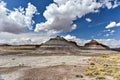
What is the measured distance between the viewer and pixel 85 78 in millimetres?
26359

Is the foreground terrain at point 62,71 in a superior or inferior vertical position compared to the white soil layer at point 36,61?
inferior

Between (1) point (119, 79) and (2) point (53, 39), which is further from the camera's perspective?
(2) point (53, 39)

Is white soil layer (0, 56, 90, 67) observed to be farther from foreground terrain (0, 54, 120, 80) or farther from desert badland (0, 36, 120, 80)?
foreground terrain (0, 54, 120, 80)

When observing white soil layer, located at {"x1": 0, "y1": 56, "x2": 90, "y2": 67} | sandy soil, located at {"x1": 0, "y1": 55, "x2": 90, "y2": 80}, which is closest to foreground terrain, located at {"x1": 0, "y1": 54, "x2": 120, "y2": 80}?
sandy soil, located at {"x1": 0, "y1": 55, "x2": 90, "y2": 80}

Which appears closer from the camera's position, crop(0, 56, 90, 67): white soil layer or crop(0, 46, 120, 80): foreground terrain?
crop(0, 46, 120, 80): foreground terrain

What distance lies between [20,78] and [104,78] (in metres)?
10.7

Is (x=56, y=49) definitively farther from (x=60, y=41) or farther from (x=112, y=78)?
(x=112, y=78)

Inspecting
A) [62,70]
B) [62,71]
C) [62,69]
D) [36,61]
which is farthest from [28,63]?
[62,71]

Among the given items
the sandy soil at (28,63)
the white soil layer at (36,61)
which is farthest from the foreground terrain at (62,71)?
the white soil layer at (36,61)

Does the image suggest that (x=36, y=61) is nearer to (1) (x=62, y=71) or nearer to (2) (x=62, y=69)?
(2) (x=62, y=69)

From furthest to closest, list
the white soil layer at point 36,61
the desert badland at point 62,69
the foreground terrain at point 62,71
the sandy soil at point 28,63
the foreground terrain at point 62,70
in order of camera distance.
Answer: the white soil layer at point 36,61, the sandy soil at point 28,63, the desert badland at point 62,69, the foreground terrain at point 62,70, the foreground terrain at point 62,71

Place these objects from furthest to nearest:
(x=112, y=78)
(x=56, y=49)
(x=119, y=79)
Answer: (x=56, y=49) < (x=112, y=78) < (x=119, y=79)

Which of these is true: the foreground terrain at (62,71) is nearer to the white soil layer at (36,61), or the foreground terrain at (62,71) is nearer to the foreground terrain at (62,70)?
the foreground terrain at (62,70)

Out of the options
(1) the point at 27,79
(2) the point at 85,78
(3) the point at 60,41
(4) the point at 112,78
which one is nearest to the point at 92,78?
(2) the point at 85,78
